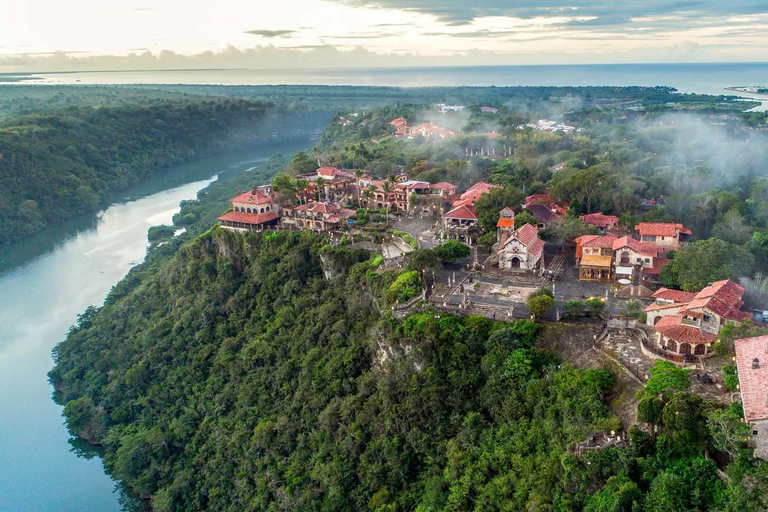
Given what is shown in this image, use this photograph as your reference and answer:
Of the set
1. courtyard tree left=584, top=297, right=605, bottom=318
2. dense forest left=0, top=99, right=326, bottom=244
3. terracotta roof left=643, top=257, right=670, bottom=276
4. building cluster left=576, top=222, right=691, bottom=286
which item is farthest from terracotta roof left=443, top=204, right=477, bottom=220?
dense forest left=0, top=99, right=326, bottom=244

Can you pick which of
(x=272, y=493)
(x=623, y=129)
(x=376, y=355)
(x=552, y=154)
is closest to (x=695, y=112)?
(x=623, y=129)

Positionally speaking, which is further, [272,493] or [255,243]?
[255,243]

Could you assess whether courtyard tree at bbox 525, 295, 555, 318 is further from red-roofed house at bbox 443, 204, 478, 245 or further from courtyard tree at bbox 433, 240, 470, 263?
red-roofed house at bbox 443, 204, 478, 245

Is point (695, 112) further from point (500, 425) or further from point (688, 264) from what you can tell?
point (500, 425)

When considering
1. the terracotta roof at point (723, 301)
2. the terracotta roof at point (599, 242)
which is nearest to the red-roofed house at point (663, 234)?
the terracotta roof at point (599, 242)

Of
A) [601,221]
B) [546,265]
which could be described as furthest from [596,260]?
[601,221]

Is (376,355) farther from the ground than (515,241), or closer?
closer

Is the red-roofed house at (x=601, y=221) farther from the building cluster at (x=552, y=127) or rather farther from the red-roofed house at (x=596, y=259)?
the building cluster at (x=552, y=127)
